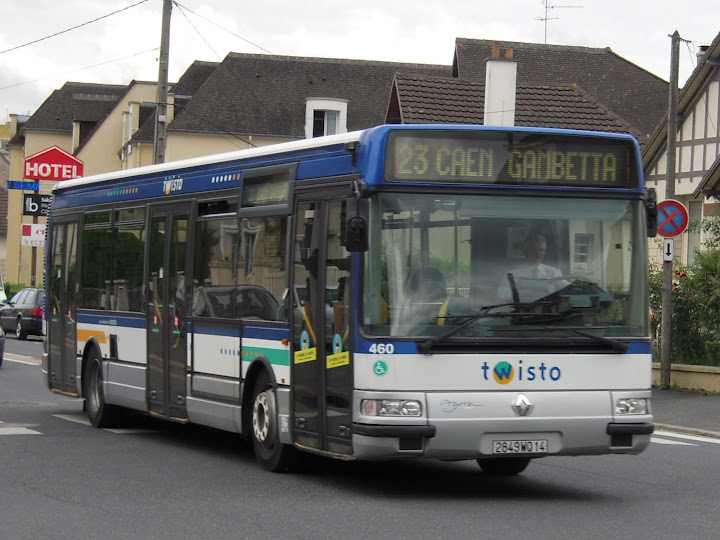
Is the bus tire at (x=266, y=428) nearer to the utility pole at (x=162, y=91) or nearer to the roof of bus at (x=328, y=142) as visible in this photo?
the roof of bus at (x=328, y=142)

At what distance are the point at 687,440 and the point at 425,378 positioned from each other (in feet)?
24.8

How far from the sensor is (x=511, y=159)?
10.6m

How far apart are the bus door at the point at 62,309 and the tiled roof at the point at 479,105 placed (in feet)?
66.9

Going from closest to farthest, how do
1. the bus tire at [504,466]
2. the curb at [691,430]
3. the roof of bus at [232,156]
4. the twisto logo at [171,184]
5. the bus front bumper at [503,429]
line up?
the bus front bumper at [503,429] → the roof of bus at [232,156] → the bus tire at [504,466] → the twisto logo at [171,184] → the curb at [691,430]

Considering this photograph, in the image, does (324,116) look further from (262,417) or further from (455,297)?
(455,297)

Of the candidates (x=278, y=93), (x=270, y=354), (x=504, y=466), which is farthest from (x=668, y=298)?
(x=278, y=93)

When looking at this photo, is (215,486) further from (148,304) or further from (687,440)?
(687,440)

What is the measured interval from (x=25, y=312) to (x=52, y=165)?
6958 millimetres

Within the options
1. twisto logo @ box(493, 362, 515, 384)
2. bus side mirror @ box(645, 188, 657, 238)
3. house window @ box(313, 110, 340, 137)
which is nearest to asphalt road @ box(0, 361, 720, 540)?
twisto logo @ box(493, 362, 515, 384)

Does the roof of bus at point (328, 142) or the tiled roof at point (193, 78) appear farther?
the tiled roof at point (193, 78)

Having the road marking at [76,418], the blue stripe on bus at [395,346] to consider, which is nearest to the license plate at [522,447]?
the blue stripe on bus at [395,346]

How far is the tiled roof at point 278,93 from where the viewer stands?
60656mm

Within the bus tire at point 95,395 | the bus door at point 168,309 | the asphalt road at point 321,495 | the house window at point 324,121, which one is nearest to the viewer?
the asphalt road at point 321,495

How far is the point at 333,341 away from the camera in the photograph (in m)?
10.7
